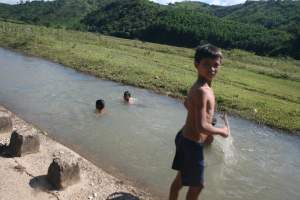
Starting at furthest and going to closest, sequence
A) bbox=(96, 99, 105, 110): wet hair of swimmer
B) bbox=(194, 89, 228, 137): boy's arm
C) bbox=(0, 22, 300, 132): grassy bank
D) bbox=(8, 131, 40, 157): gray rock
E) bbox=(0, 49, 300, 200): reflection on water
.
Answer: bbox=(0, 22, 300, 132): grassy bank, bbox=(96, 99, 105, 110): wet hair of swimmer, bbox=(0, 49, 300, 200): reflection on water, bbox=(8, 131, 40, 157): gray rock, bbox=(194, 89, 228, 137): boy's arm

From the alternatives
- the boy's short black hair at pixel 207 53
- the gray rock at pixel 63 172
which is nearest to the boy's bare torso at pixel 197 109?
the boy's short black hair at pixel 207 53

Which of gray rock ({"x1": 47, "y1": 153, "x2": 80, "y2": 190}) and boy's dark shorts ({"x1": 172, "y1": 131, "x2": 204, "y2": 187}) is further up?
boy's dark shorts ({"x1": 172, "y1": 131, "x2": 204, "y2": 187})

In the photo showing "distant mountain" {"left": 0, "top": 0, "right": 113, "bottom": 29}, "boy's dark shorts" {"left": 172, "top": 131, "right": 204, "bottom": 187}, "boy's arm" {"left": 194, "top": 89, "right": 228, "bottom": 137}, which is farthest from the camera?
"distant mountain" {"left": 0, "top": 0, "right": 113, "bottom": 29}

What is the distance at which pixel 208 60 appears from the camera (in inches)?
232

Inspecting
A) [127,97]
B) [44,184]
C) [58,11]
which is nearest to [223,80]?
[127,97]

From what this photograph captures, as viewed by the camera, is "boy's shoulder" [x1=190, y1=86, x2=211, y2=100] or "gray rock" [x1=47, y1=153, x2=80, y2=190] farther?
"gray rock" [x1=47, y1=153, x2=80, y2=190]

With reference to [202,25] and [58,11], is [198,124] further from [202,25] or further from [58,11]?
[58,11]

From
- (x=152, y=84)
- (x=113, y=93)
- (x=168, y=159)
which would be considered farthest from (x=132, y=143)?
(x=152, y=84)

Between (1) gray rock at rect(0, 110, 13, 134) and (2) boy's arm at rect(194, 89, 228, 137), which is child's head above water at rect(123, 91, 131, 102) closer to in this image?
(1) gray rock at rect(0, 110, 13, 134)

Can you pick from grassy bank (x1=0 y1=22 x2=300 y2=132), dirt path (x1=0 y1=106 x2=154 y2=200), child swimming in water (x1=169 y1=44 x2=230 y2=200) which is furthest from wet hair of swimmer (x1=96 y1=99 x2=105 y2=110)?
child swimming in water (x1=169 y1=44 x2=230 y2=200)

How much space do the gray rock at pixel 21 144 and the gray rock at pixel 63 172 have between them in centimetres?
142

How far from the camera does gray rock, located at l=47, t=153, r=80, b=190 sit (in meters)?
8.23

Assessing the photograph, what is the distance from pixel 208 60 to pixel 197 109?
693 millimetres

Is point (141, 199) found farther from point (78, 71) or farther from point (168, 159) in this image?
point (78, 71)
